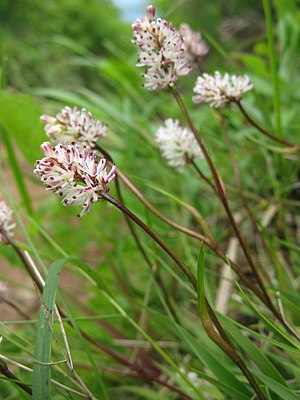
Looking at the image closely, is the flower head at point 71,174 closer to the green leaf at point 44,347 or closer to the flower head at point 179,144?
the green leaf at point 44,347

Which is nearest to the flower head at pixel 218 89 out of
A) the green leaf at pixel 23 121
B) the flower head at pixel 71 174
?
the flower head at pixel 71 174

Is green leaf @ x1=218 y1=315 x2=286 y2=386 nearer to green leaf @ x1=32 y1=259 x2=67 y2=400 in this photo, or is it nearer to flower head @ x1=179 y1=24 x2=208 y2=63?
green leaf @ x1=32 y1=259 x2=67 y2=400

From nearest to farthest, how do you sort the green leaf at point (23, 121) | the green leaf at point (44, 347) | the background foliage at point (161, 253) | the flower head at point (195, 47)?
the green leaf at point (44, 347)
the background foliage at point (161, 253)
the flower head at point (195, 47)
the green leaf at point (23, 121)

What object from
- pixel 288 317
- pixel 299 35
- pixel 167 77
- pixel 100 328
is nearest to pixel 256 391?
pixel 288 317

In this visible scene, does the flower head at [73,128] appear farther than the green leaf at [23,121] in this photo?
No

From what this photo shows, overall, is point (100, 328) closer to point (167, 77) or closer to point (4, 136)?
point (4, 136)

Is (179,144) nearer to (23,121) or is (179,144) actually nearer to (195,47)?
(195,47)

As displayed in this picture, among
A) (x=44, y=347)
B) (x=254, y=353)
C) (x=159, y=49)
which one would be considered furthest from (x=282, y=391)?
(x=159, y=49)
